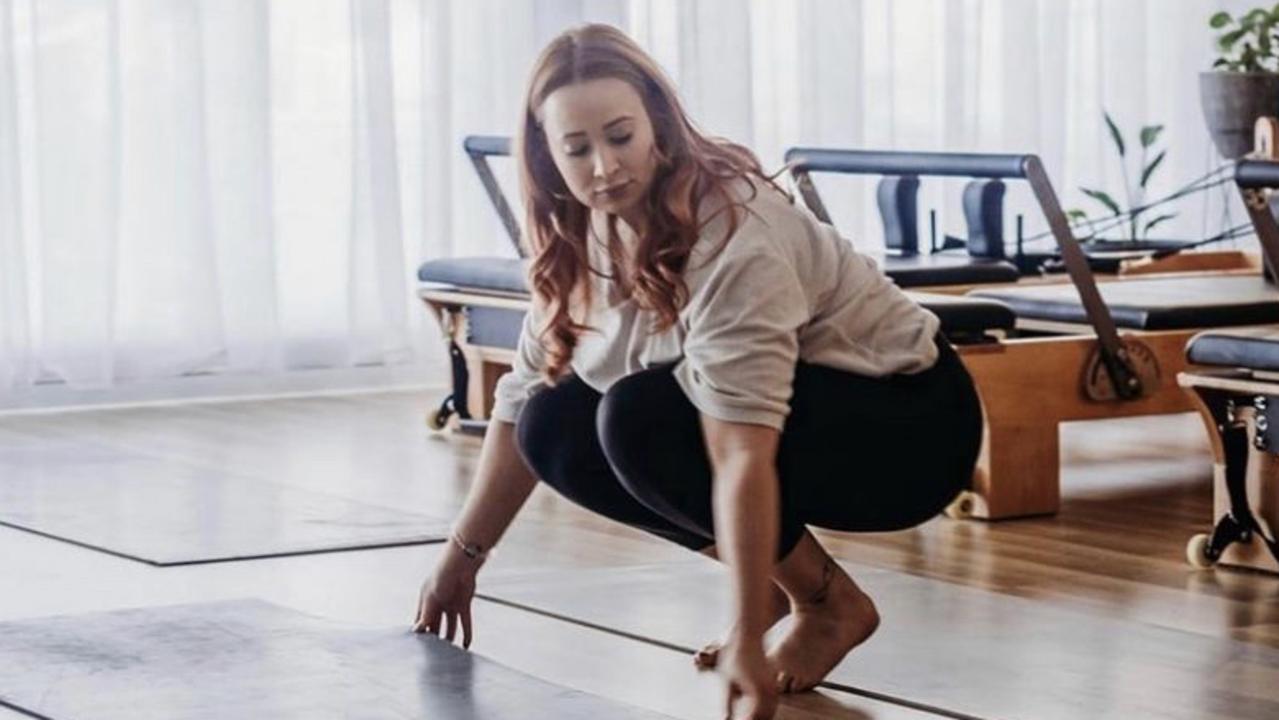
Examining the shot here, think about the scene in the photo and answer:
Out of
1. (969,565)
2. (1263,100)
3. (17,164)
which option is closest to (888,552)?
(969,565)

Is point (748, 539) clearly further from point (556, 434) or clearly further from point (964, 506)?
point (964, 506)

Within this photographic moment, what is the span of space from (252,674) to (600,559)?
880 mm

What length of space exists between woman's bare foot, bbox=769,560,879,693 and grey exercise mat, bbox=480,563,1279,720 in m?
0.04

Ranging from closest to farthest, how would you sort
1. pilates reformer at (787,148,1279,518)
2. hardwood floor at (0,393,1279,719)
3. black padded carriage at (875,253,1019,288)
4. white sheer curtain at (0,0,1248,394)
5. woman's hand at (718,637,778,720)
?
1. woman's hand at (718,637,778,720)
2. hardwood floor at (0,393,1279,719)
3. pilates reformer at (787,148,1279,518)
4. black padded carriage at (875,253,1019,288)
5. white sheer curtain at (0,0,1248,394)

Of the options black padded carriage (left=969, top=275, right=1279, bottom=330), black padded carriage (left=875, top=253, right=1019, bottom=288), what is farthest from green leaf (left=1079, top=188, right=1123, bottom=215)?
black padded carriage (left=969, top=275, right=1279, bottom=330)

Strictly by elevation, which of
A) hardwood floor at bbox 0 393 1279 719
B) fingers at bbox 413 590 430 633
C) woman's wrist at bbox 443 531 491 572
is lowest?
hardwood floor at bbox 0 393 1279 719

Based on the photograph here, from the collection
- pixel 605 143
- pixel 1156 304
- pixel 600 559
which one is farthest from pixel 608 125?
pixel 1156 304

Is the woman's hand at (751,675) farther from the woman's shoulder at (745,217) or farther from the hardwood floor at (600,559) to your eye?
the woman's shoulder at (745,217)

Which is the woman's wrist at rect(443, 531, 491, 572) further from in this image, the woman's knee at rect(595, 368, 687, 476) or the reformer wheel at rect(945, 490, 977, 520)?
the reformer wheel at rect(945, 490, 977, 520)

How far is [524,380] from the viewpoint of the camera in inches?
96.1

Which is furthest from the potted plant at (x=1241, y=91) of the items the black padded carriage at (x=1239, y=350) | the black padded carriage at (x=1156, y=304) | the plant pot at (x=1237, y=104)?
the black padded carriage at (x=1239, y=350)

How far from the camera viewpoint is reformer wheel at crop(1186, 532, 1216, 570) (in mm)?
3189

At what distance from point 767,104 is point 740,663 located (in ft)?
13.0

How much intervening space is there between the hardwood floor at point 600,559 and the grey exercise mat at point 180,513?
6 cm
